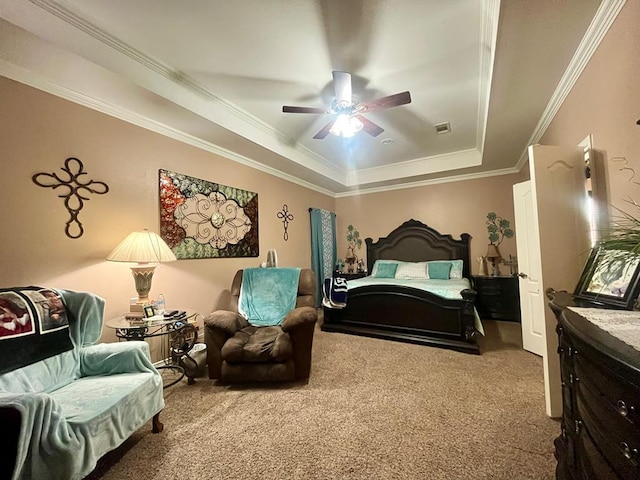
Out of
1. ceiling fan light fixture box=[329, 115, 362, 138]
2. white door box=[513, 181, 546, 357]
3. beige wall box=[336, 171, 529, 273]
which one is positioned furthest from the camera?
beige wall box=[336, 171, 529, 273]

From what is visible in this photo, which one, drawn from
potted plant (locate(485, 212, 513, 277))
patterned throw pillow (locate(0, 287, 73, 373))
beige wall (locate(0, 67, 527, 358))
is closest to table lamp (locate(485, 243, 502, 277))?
potted plant (locate(485, 212, 513, 277))

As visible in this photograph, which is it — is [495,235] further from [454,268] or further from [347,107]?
[347,107]

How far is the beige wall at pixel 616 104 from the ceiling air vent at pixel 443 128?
1411 millimetres

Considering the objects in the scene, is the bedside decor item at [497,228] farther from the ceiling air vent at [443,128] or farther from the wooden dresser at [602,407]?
the wooden dresser at [602,407]

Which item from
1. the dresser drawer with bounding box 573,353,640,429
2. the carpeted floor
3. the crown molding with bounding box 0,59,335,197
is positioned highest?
the crown molding with bounding box 0,59,335,197

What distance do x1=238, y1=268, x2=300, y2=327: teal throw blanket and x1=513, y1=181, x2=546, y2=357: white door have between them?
8.22 ft

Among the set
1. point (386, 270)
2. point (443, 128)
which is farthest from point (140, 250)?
point (386, 270)

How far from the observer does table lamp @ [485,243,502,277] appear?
4285 millimetres

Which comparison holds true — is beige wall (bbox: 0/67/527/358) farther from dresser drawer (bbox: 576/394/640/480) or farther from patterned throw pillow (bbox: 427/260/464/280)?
dresser drawer (bbox: 576/394/640/480)

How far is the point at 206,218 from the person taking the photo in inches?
124

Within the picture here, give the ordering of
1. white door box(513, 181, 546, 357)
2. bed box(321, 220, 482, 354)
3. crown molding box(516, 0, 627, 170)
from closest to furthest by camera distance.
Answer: crown molding box(516, 0, 627, 170), white door box(513, 181, 546, 357), bed box(321, 220, 482, 354)

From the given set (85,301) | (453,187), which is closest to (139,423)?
(85,301)

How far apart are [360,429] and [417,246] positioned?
3.78 metres

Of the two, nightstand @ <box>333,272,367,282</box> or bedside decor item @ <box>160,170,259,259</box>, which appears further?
nightstand @ <box>333,272,367,282</box>
